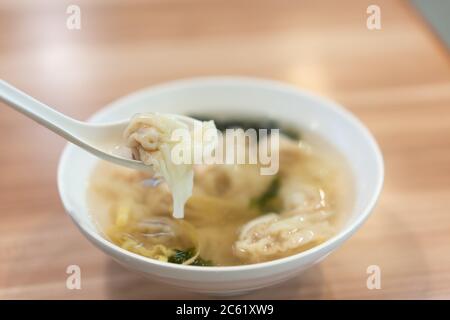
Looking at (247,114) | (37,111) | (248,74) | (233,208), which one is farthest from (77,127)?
(248,74)

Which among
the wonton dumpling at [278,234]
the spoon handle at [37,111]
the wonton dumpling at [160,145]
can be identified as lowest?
the wonton dumpling at [278,234]

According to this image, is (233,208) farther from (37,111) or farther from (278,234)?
(37,111)

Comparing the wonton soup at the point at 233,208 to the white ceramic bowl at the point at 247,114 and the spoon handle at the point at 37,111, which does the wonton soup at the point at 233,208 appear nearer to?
the white ceramic bowl at the point at 247,114

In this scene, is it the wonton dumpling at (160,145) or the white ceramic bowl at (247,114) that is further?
the wonton dumpling at (160,145)

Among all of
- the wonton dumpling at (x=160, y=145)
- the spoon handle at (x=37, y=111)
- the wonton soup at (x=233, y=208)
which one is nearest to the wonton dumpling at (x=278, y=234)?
the wonton soup at (x=233, y=208)

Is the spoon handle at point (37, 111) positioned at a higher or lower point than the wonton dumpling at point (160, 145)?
higher

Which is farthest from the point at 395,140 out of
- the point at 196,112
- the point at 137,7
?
the point at 137,7
